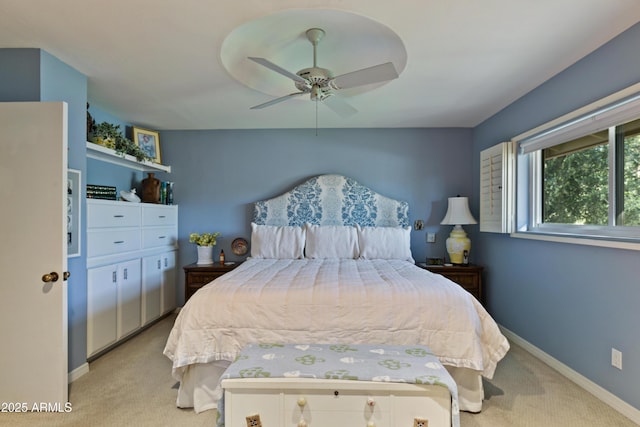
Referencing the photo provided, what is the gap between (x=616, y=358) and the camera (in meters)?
2.08

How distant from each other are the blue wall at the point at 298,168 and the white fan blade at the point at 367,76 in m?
1.94

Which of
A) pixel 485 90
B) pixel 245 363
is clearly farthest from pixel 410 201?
pixel 245 363

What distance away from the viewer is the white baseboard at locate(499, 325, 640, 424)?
1.97m

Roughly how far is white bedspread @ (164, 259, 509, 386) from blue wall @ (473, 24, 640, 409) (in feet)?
2.57

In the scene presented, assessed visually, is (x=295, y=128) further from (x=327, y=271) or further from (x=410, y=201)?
(x=327, y=271)

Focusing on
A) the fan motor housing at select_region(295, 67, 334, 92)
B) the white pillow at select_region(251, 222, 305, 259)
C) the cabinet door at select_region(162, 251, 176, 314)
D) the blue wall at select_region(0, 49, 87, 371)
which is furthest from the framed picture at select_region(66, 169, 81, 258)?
the fan motor housing at select_region(295, 67, 334, 92)

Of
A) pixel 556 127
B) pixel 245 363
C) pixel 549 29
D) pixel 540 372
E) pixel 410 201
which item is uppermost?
pixel 549 29

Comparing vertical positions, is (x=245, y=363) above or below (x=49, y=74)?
below

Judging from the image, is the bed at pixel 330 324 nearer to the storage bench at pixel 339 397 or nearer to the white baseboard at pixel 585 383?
the storage bench at pixel 339 397

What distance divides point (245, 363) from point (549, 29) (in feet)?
8.49

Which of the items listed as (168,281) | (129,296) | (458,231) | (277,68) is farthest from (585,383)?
(168,281)

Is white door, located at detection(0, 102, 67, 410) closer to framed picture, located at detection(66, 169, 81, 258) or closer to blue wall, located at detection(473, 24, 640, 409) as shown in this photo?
framed picture, located at detection(66, 169, 81, 258)

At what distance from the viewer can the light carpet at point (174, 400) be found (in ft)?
6.41

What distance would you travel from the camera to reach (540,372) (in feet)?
8.39
